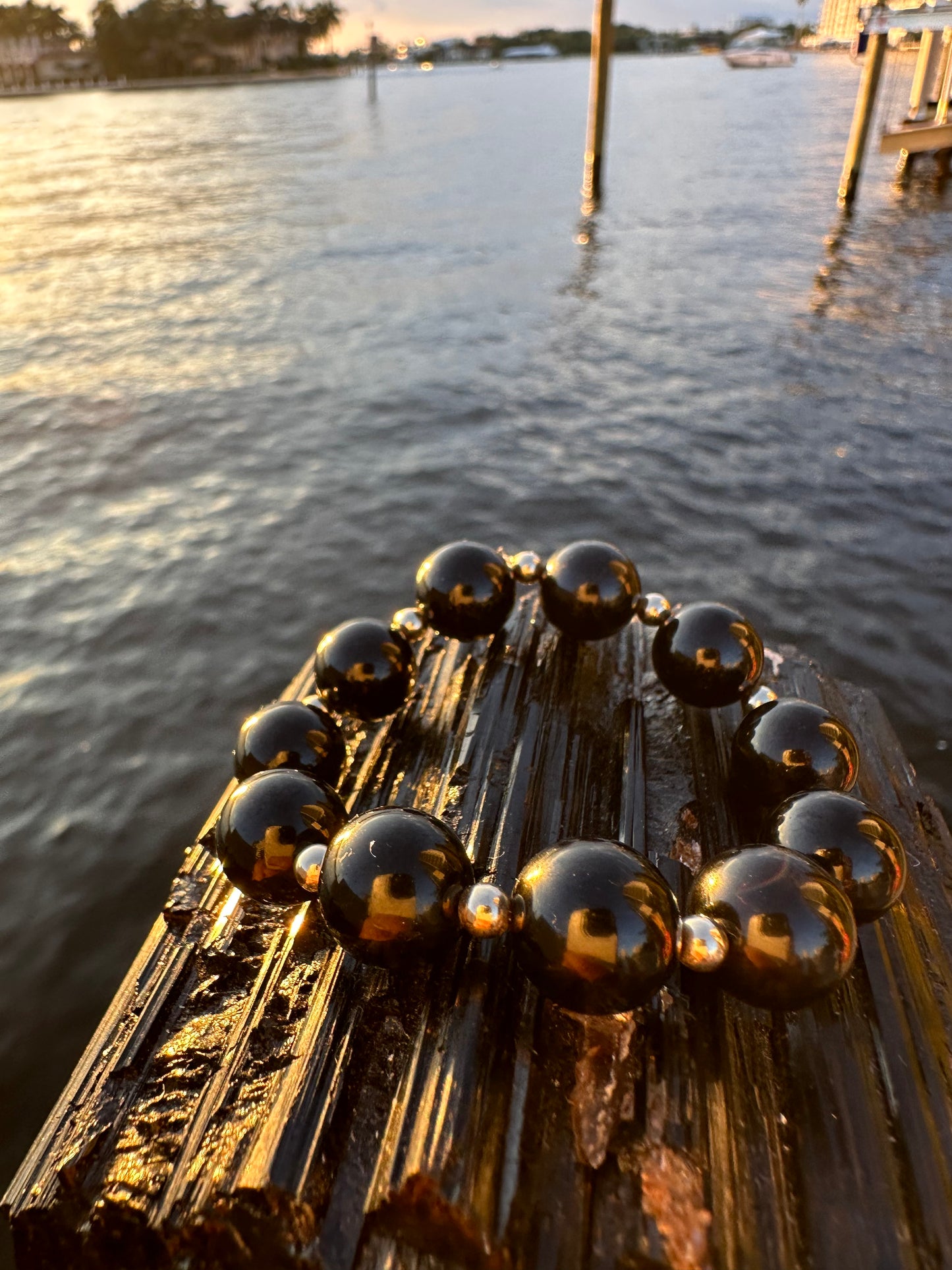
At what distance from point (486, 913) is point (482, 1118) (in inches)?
20.4

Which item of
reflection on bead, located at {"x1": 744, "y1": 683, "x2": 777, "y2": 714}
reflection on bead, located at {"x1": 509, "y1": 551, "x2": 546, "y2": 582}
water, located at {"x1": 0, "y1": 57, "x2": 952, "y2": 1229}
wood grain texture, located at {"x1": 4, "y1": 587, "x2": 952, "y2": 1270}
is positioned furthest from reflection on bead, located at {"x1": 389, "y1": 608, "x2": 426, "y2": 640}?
water, located at {"x1": 0, "y1": 57, "x2": 952, "y2": 1229}

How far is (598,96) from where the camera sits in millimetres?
24141

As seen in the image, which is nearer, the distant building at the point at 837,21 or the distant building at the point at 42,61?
the distant building at the point at 42,61

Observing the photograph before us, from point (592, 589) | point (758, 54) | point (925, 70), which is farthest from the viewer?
point (758, 54)

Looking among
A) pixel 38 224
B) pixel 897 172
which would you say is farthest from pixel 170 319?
pixel 897 172

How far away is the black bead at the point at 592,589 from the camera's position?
12.7 feet

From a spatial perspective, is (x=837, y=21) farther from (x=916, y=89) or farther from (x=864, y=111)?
(x=864, y=111)

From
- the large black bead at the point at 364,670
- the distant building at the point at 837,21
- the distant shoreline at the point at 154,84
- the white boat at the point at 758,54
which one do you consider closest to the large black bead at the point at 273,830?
the large black bead at the point at 364,670

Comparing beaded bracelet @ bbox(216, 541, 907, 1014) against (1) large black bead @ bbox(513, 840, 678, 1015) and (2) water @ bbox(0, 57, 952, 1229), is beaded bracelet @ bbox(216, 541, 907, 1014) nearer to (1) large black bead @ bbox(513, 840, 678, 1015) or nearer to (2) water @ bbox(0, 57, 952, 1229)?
(1) large black bead @ bbox(513, 840, 678, 1015)

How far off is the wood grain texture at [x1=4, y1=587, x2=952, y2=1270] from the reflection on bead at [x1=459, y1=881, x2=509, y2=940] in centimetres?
26

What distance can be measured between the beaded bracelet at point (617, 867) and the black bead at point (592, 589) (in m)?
0.31

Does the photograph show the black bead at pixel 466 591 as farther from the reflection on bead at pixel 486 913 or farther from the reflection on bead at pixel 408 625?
the reflection on bead at pixel 486 913

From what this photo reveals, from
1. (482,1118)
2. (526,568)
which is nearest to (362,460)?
(526,568)

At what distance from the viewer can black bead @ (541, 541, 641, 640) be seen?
3.86 m
